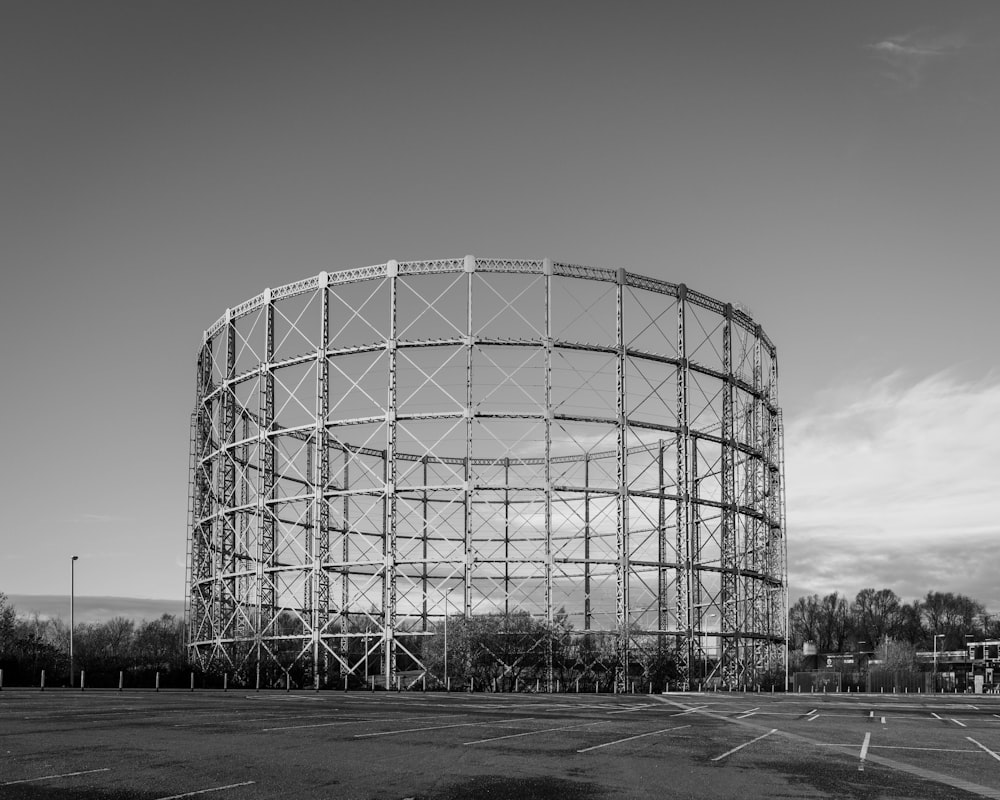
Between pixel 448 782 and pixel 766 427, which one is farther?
pixel 766 427

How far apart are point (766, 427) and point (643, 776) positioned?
58.4m

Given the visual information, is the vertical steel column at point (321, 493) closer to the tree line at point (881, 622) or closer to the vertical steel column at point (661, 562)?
the vertical steel column at point (661, 562)

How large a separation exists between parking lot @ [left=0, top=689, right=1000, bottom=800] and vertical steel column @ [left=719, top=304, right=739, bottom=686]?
111ft

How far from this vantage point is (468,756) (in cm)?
1535

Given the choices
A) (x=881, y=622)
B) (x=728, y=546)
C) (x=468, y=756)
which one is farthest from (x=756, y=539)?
(x=881, y=622)

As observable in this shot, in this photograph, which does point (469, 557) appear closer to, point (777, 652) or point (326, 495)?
point (326, 495)

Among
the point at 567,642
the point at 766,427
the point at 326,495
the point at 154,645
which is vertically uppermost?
the point at 766,427

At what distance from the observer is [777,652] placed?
6950 centimetres

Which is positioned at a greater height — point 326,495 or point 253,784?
point 326,495

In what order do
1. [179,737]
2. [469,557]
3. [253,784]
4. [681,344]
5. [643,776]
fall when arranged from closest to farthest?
[253,784] < [643,776] < [179,737] < [469,557] < [681,344]

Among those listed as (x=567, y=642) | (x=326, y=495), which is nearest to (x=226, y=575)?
(x=326, y=495)

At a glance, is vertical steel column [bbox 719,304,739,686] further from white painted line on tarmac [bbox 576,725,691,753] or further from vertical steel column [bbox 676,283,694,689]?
white painted line on tarmac [bbox 576,725,691,753]

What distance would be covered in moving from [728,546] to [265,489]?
87.8 ft

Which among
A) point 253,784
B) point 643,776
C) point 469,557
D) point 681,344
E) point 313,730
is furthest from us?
point 681,344
